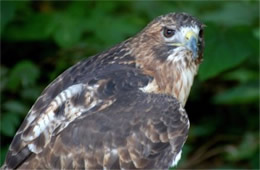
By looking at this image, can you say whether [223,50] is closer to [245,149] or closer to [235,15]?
[235,15]

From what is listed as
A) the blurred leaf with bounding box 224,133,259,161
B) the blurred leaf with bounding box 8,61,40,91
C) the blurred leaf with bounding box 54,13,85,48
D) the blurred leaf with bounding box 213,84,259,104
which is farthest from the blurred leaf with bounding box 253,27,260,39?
the blurred leaf with bounding box 8,61,40,91

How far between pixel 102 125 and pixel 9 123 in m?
Result: 2.07

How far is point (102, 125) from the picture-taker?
4.64m

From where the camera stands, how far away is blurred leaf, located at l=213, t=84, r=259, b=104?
7254 millimetres

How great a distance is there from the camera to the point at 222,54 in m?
6.25

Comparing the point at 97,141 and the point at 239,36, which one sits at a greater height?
the point at 97,141

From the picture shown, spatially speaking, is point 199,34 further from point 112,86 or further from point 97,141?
point 97,141

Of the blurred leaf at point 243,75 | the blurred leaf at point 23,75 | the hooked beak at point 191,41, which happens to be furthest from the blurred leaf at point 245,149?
the hooked beak at point 191,41

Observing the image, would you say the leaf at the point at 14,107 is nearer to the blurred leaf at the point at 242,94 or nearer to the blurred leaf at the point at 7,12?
the blurred leaf at the point at 7,12

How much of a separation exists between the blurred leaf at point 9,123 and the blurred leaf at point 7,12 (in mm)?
745

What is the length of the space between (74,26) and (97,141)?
2.43m

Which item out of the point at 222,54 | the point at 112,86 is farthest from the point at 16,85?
the point at 112,86

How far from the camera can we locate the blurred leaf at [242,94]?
23.8ft

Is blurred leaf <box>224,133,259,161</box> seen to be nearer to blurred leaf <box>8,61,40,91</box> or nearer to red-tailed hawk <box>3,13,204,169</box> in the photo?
blurred leaf <box>8,61,40,91</box>
